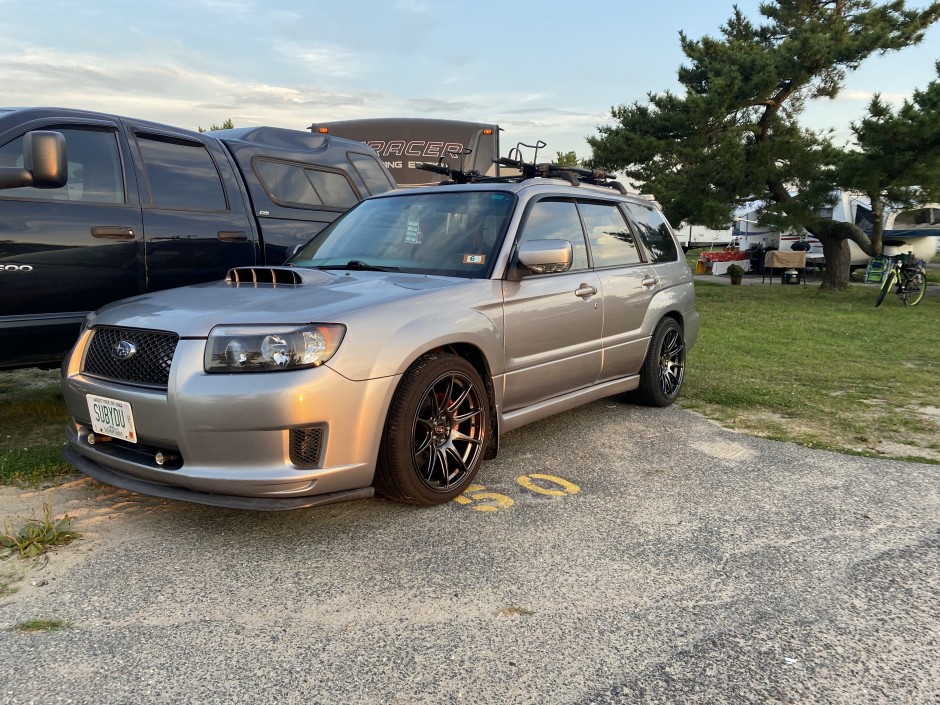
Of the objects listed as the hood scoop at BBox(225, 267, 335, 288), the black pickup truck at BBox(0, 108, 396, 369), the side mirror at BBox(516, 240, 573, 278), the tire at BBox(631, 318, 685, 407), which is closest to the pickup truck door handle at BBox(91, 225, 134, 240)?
the black pickup truck at BBox(0, 108, 396, 369)

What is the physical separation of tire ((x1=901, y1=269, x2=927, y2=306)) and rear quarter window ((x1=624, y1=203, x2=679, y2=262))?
10582mm

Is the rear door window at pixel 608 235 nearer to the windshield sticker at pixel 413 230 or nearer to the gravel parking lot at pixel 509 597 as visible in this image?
the windshield sticker at pixel 413 230

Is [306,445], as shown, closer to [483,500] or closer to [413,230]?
[483,500]

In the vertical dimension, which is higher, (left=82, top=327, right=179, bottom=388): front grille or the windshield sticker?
the windshield sticker

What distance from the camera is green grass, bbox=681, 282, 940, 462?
5035 mm

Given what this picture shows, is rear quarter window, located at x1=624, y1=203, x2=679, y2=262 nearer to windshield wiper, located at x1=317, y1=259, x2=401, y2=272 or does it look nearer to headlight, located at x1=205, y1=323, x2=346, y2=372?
windshield wiper, located at x1=317, y1=259, x2=401, y2=272

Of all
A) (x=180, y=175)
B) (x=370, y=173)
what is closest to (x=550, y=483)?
(x=180, y=175)

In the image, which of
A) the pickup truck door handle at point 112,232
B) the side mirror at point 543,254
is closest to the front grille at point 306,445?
the side mirror at point 543,254

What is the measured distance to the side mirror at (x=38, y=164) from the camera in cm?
382

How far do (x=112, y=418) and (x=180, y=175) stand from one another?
244cm

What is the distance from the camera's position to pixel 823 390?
20.8 feet

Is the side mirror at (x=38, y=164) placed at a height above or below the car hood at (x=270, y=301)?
above

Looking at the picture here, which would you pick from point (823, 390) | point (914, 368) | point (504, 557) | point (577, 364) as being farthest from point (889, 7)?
point (504, 557)

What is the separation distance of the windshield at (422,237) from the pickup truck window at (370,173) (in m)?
2.09
